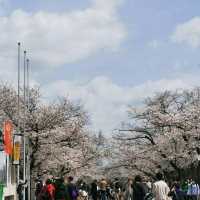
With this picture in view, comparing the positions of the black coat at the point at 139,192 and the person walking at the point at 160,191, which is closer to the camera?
the person walking at the point at 160,191

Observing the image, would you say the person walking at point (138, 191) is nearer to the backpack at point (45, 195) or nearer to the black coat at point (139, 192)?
the black coat at point (139, 192)

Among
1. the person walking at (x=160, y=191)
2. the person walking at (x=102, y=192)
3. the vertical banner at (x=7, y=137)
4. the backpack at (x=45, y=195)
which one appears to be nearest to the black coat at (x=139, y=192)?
the person walking at (x=160, y=191)

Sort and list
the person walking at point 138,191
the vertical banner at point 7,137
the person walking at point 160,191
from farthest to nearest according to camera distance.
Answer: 1. the vertical banner at point 7,137
2. the person walking at point 138,191
3. the person walking at point 160,191

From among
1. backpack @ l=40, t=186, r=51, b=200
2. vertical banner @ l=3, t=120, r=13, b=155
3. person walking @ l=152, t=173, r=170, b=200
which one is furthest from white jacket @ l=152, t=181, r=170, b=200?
vertical banner @ l=3, t=120, r=13, b=155

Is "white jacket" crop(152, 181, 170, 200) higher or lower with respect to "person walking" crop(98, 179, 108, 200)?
lower

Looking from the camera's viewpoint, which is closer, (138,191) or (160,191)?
(160,191)

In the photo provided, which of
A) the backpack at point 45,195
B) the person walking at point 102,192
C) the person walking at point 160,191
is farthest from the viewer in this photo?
the person walking at point 102,192

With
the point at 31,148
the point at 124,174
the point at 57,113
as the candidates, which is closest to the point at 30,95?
the point at 57,113

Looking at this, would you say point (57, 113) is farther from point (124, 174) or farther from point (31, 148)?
point (124, 174)

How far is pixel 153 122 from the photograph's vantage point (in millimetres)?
50688

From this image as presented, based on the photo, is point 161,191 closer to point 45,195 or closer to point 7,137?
point 45,195

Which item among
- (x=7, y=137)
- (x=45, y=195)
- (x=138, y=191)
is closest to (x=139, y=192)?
(x=138, y=191)

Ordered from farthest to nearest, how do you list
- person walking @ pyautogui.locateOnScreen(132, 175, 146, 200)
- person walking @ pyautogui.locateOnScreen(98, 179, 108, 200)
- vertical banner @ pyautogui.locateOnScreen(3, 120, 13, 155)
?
person walking @ pyautogui.locateOnScreen(98, 179, 108, 200) < vertical banner @ pyautogui.locateOnScreen(3, 120, 13, 155) < person walking @ pyautogui.locateOnScreen(132, 175, 146, 200)

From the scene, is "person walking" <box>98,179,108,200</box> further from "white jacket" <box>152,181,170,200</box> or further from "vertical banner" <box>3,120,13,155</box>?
"white jacket" <box>152,181,170,200</box>
